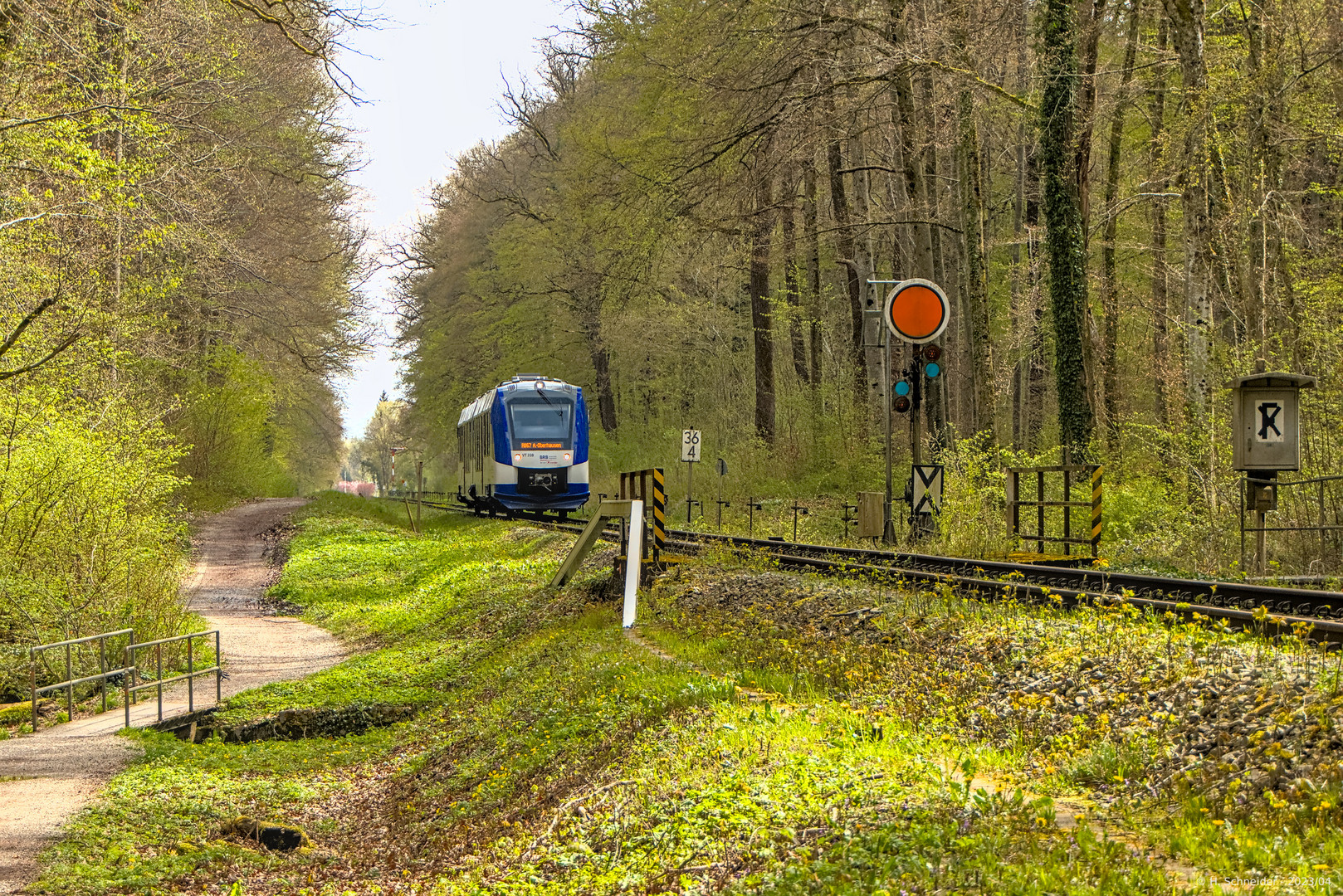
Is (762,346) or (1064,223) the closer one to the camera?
(1064,223)

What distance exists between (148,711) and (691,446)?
14.5m

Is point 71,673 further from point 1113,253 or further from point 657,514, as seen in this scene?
point 1113,253

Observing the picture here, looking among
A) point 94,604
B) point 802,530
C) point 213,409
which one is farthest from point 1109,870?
point 213,409

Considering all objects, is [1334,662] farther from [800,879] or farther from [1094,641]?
[800,879]

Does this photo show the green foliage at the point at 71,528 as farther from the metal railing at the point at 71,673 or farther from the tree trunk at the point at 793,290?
the tree trunk at the point at 793,290

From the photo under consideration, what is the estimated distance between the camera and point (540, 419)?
31844 millimetres

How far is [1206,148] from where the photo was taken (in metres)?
16.1

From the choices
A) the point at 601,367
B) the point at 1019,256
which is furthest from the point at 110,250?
the point at 601,367

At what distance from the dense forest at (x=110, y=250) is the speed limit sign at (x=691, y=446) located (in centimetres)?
1036

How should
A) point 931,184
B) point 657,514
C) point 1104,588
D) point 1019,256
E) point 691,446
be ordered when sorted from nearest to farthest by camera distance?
point 1104,588 → point 657,514 → point 691,446 → point 931,184 → point 1019,256

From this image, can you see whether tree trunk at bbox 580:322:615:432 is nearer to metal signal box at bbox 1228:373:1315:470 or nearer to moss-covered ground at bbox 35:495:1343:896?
moss-covered ground at bbox 35:495:1343:896

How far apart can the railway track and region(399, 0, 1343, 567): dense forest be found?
2792 millimetres

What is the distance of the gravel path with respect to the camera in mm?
9812

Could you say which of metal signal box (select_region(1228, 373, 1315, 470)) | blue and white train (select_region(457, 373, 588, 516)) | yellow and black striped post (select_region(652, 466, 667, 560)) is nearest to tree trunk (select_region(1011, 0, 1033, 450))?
yellow and black striped post (select_region(652, 466, 667, 560))
